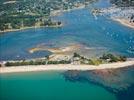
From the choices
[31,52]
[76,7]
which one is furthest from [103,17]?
[31,52]

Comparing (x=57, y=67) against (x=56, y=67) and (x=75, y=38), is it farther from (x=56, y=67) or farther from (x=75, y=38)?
(x=75, y=38)

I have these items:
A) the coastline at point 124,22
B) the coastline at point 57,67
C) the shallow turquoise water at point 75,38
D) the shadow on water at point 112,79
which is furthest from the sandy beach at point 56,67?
the coastline at point 124,22

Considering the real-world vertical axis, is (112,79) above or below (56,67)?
below

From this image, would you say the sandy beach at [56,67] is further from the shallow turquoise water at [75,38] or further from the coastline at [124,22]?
the coastline at [124,22]

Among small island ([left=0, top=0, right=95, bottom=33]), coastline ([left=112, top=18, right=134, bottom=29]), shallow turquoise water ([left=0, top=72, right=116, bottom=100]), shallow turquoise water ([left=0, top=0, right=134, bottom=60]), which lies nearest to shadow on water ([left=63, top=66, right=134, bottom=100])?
shallow turquoise water ([left=0, top=72, right=116, bottom=100])

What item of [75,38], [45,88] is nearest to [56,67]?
[45,88]

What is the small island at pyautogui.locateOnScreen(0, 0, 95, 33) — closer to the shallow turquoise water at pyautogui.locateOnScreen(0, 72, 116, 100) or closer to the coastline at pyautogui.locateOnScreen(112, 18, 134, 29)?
the coastline at pyautogui.locateOnScreen(112, 18, 134, 29)
